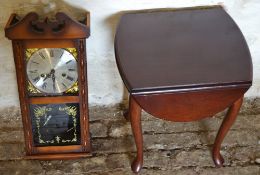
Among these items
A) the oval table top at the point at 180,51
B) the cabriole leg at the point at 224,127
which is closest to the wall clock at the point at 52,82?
the oval table top at the point at 180,51

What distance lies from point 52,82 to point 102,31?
1.13 ft

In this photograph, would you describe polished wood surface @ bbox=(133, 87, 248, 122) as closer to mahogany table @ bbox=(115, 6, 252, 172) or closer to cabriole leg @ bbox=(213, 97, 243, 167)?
mahogany table @ bbox=(115, 6, 252, 172)

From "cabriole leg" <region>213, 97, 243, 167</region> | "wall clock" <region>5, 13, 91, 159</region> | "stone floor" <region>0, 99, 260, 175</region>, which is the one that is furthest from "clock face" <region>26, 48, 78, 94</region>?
"cabriole leg" <region>213, 97, 243, 167</region>

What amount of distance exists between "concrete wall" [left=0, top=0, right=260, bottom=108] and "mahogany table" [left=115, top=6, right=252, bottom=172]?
0.11 m

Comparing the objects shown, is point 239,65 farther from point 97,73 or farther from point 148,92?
point 97,73

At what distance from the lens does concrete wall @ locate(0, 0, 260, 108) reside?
183 cm

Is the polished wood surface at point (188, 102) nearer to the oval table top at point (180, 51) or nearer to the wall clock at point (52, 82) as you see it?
the oval table top at point (180, 51)

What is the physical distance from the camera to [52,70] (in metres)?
1.75

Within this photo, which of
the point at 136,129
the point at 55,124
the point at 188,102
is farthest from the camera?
the point at 55,124

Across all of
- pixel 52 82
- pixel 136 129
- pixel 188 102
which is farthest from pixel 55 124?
pixel 188 102

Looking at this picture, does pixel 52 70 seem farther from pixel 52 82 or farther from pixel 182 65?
pixel 182 65

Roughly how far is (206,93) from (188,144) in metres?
0.59

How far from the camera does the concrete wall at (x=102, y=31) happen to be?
1832mm

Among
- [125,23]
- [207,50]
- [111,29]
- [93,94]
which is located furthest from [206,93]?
[93,94]
